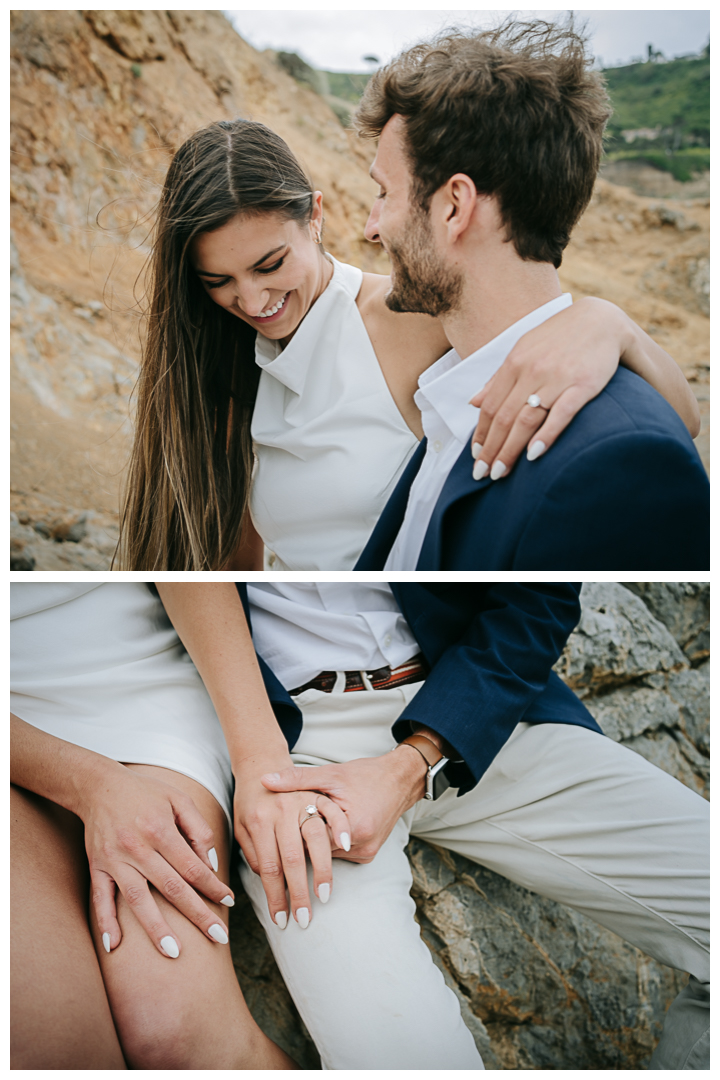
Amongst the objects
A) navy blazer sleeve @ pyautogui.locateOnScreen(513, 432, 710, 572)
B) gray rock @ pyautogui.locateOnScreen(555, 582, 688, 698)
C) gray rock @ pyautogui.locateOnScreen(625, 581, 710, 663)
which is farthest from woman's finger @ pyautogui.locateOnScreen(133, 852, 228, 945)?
gray rock @ pyautogui.locateOnScreen(625, 581, 710, 663)

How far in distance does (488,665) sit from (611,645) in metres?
0.86

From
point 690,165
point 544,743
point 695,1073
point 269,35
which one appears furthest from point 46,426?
point 690,165

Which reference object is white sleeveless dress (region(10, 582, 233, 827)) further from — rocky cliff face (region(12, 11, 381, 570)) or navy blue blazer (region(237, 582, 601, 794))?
rocky cliff face (region(12, 11, 381, 570))

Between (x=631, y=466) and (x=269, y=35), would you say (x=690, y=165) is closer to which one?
(x=269, y=35)

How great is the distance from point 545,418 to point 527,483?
110 millimetres

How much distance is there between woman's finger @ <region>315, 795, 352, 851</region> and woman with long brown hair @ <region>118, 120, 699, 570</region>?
54 cm

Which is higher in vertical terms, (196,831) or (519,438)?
(519,438)

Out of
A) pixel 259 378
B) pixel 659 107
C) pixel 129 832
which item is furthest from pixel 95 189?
pixel 129 832

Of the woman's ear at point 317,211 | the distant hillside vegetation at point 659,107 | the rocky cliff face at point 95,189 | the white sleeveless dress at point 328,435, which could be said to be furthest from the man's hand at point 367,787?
the distant hillside vegetation at point 659,107

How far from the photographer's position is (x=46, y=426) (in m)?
4.45

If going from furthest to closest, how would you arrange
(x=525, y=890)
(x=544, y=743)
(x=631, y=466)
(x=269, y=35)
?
(x=269, y=35) → (x=525, y=890) → (x=544, y=743) → (x=631, y=466)

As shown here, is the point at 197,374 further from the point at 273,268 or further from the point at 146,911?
the point at 146,911

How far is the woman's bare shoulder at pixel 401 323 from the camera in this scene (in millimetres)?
1505

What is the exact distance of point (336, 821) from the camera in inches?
44.7
